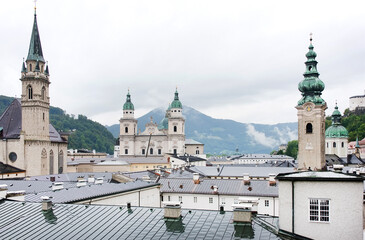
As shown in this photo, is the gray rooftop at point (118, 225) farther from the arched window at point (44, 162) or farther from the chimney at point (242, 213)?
the arched window at point (44, 162)

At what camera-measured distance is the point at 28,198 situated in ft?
88.8

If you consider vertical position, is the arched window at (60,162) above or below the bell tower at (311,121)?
below

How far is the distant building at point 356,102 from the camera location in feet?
632

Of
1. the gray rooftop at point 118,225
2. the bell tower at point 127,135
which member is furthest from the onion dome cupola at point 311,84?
the bell tower at point 127,135

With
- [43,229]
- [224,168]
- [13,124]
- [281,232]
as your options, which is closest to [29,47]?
[13,124]

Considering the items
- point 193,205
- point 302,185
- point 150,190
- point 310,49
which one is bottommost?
point 193,205

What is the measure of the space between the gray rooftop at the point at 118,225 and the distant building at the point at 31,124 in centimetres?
5465

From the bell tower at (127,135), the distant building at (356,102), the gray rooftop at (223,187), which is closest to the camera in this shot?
the gray rooftop at (223,187)

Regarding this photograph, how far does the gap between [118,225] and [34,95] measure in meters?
61.4

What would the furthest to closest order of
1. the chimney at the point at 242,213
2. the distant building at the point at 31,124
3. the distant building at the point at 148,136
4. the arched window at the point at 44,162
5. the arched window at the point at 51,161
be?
1. the distant building at the point at 148,136
2. the arched window at the point at 51,161
3. the arched window at the point at 44,162
4. the distant building at the point at 31,124
5. the chimney at the point at 242,213

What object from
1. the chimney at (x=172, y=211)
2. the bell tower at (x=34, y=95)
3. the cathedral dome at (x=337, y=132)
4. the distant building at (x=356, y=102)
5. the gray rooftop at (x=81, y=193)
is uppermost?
the distant building at (x=356, y=102)

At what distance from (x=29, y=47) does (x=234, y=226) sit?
6952 centimetres

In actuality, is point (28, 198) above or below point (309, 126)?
below

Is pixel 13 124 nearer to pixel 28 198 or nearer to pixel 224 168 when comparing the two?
pixel 224 168
